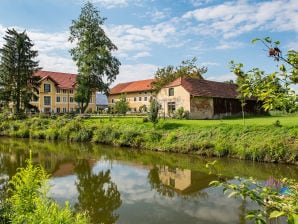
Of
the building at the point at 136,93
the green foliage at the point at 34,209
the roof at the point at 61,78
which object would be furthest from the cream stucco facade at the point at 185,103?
the green foliage at the point at 34,209

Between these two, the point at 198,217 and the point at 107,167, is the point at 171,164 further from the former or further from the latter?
the point at 198,217

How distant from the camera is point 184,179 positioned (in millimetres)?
14031

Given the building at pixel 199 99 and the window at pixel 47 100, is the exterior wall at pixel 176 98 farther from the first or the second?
the window at pixel 47 100

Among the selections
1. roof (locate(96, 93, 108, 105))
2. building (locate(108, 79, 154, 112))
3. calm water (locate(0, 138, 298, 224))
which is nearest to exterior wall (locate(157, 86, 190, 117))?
calm water (locate(0, 138, 298, 224))

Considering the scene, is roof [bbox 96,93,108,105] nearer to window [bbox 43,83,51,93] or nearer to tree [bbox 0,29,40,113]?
window [bbox 43,83,51,93]

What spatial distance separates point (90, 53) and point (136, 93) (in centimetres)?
2275

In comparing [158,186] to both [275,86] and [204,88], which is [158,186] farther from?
[204,88]

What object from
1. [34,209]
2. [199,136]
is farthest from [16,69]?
[34,209]

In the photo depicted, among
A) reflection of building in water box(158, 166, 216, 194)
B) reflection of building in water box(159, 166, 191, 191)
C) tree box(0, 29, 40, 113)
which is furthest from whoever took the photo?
tree box(0, 29, 40, 113)

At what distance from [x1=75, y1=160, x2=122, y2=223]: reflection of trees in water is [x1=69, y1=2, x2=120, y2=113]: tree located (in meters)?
26.1

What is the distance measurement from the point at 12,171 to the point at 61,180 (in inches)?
146

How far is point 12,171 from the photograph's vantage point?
15523mm

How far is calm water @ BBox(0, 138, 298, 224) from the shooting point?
920 cm

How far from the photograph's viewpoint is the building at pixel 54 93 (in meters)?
56.9
